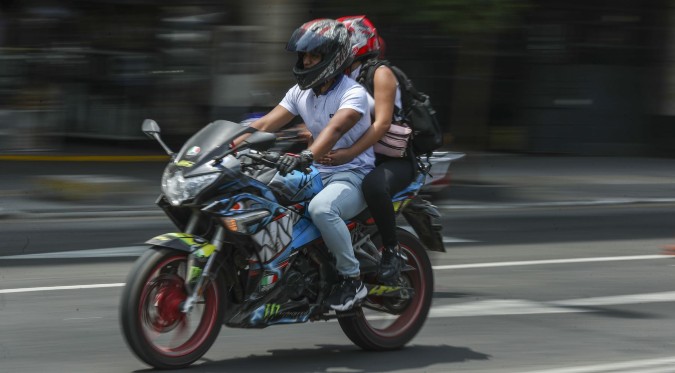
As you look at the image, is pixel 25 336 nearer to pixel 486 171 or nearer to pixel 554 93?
pixel 486 171

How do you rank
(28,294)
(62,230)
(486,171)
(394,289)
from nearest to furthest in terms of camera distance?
(394,289)
(28,294)
(62,230)
(486,171)

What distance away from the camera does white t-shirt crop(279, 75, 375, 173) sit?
6051mm

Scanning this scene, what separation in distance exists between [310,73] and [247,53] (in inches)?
363

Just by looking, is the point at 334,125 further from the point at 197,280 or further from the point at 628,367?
the point at 628,367

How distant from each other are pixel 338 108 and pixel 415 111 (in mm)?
505

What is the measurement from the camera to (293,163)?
5605 millimetres

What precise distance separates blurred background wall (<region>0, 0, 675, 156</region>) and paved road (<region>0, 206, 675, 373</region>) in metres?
4.12

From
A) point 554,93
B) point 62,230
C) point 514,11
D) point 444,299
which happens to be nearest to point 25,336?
point 444,299

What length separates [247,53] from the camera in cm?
1509

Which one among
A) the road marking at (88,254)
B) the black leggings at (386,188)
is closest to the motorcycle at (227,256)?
the black leggings at (386,188)

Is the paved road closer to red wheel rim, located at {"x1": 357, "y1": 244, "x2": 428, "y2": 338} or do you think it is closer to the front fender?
red wheel rim, located at {"x1": 357, "y1": 244, "x2": 428, "y2": 338}

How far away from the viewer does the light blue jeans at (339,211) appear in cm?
596

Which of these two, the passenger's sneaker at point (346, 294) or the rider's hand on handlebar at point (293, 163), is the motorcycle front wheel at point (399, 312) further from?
the rider's hand on handlebar at point (293, 163)

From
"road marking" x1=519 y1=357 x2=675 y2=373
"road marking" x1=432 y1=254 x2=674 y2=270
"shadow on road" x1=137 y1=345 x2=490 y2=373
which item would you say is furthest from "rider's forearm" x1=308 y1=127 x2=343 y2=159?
"road marking" x1=432 y1=254 x2=674 y2=270
